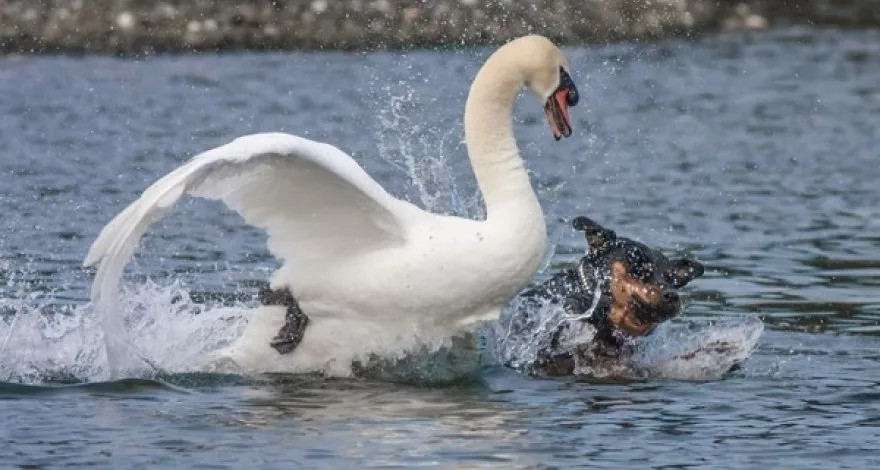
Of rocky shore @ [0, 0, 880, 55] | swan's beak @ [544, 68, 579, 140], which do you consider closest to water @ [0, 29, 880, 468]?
rocky shore @ [0, 0, 880, 55]

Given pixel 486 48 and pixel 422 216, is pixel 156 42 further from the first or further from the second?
pixel 422 216

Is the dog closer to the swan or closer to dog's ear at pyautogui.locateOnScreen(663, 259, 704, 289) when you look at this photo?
dog's ear at pyautogui.locateOnScreen(663, 259, 704, 289)

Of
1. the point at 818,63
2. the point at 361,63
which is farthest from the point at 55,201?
the point at 818,63

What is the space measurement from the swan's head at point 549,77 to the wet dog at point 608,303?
0.86 metres

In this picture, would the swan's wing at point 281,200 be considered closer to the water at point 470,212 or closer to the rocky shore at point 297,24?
the water at point 470,212

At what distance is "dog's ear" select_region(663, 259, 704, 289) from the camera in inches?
380

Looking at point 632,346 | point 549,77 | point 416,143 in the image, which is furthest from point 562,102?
point 416,143

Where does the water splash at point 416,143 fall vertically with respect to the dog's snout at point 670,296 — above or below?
above

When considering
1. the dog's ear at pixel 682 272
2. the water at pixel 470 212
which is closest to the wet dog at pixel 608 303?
the dog's ear at pixel 682 272

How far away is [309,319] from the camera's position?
9305mm

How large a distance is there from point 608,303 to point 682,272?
375mm

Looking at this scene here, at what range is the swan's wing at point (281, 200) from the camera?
27.3 feet

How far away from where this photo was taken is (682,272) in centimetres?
966

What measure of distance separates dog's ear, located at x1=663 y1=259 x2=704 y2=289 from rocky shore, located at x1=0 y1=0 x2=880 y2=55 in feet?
45.6
